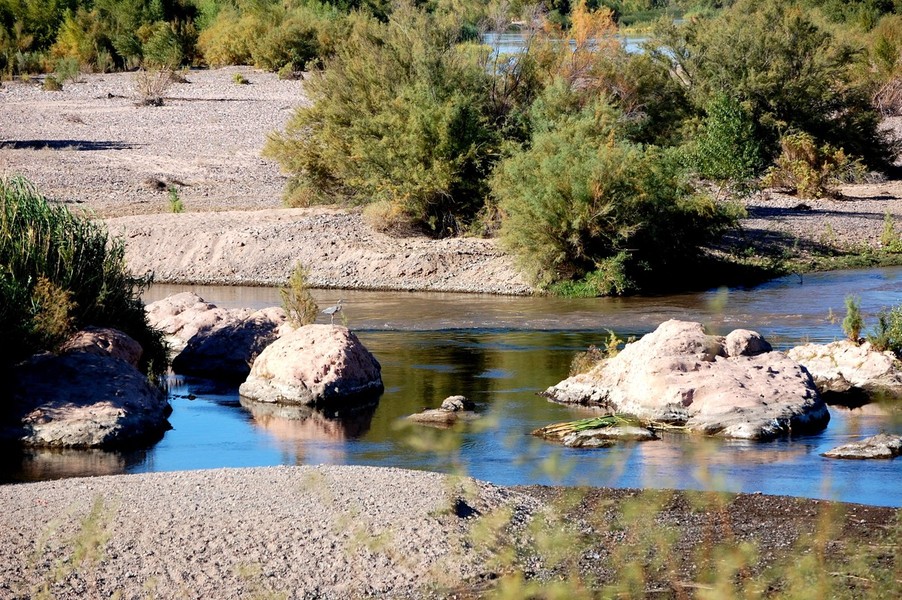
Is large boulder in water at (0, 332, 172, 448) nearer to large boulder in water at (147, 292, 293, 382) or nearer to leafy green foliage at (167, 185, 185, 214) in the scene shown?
large boulder in water at (147, 292, 293, 382)

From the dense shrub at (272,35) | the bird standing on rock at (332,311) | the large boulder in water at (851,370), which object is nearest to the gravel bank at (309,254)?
the bird standing on rock at (332,311)

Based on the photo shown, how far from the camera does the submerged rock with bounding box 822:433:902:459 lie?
1255 cm

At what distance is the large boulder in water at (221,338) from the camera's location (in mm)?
18344

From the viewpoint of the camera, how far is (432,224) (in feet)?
89.8

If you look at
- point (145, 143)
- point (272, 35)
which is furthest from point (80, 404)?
point (272, 35)

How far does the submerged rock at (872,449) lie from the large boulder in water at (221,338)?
8.28 metres

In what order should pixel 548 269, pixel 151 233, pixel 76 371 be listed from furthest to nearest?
pixel 151 233 < pixel 548 269 < pixel 76 371

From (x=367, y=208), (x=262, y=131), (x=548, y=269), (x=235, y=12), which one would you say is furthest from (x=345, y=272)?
(x=235, y=12)

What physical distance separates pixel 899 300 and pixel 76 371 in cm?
1375

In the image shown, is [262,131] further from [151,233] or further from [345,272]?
[345,272]

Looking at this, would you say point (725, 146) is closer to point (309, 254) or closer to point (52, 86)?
point (309, 254)

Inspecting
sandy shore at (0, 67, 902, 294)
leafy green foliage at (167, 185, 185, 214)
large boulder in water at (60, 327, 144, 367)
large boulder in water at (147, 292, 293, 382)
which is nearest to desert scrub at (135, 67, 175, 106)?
sandy shore at (0, 67, 902, 294)

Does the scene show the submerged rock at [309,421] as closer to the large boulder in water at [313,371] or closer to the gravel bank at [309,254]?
the large boulder in water at [313,371]

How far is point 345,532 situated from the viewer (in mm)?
9453
